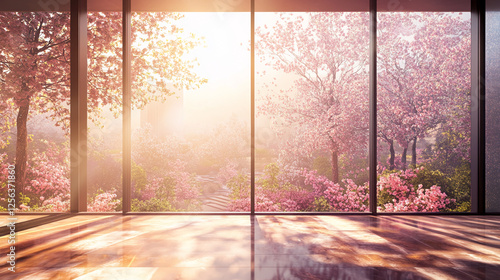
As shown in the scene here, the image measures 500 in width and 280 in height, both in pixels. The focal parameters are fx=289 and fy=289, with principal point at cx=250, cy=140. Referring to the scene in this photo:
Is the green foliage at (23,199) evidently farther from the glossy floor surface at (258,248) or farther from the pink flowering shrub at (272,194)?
the pink flowering shrub at (272,194)

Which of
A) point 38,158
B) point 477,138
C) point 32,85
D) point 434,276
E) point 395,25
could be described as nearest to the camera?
point 434,276

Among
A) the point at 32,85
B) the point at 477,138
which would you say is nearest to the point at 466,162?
the point at 477,138

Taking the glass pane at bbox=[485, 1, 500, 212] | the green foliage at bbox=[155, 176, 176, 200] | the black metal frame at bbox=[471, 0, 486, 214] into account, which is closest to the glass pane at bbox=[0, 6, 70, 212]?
the green foliage at bbox=[155, 176, 176, 200]

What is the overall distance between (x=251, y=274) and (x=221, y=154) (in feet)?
10.9

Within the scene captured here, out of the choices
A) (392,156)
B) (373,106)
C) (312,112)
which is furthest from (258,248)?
(392,156)

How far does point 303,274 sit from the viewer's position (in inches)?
68.6

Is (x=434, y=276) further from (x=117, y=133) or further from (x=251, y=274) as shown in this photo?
(x=117, y=133)

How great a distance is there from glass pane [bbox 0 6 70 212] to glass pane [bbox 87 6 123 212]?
1.17 ft

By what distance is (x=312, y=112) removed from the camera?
5059mm

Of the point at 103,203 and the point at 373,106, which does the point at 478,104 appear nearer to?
the point at 373,106

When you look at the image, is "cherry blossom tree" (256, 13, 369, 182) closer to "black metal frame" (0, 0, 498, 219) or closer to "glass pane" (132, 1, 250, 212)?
"glass pane" (132, 1, 250, 212)

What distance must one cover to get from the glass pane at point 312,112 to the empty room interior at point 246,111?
0.08ft

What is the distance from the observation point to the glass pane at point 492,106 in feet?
11.2

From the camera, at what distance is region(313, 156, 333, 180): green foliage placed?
194 inches
